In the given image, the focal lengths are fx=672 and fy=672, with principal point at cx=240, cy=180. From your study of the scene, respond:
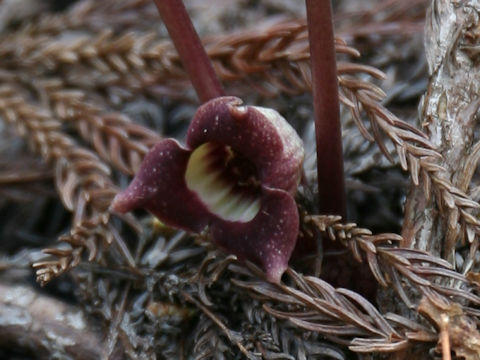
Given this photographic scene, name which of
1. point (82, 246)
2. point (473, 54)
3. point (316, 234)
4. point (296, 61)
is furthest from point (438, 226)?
point (82, 246)

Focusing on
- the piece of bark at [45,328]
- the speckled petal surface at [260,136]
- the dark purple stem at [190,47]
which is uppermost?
the dark purple stem at [190,47]

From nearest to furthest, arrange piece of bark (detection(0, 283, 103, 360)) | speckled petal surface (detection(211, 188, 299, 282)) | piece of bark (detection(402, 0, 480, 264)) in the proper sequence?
speckled petal surface (detection(211, 188, 299, 282)) → piece of bark (detection(402, 0, 480, 264)) → piece of bark (detection(0, 283, 103, 360))

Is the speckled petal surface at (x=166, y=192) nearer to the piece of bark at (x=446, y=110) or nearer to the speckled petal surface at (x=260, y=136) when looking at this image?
the speckled petal surface at (x=260, y=136)

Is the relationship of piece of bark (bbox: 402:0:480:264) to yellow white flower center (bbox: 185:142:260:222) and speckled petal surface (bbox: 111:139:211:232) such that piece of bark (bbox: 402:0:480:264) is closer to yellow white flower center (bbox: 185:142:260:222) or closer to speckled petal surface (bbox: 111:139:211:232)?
yellow white flower center (bbox: 185:142:260:222)

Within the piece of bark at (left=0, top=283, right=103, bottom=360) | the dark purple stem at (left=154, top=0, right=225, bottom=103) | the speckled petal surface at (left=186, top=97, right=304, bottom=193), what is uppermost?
the dark purple stem at (left=154, top=0, right=225, bottom=103)

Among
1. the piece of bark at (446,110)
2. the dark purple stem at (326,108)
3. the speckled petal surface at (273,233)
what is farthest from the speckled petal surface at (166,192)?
the piece of bark at (446,110)

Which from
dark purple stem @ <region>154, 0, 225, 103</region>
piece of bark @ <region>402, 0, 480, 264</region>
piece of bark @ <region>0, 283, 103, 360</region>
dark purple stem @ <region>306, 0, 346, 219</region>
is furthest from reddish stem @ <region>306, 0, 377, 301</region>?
piece of bark @ <region>0, 283, 103, 360</region>

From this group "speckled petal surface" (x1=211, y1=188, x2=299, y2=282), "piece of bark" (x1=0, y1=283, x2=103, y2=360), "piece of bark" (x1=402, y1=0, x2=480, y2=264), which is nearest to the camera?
"speckled petal surface" (x1=211, y1=188, x2=299, y2=282)

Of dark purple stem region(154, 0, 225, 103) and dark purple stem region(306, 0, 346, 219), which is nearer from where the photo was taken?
dark purple stem region(306, 0, 346, 219)
